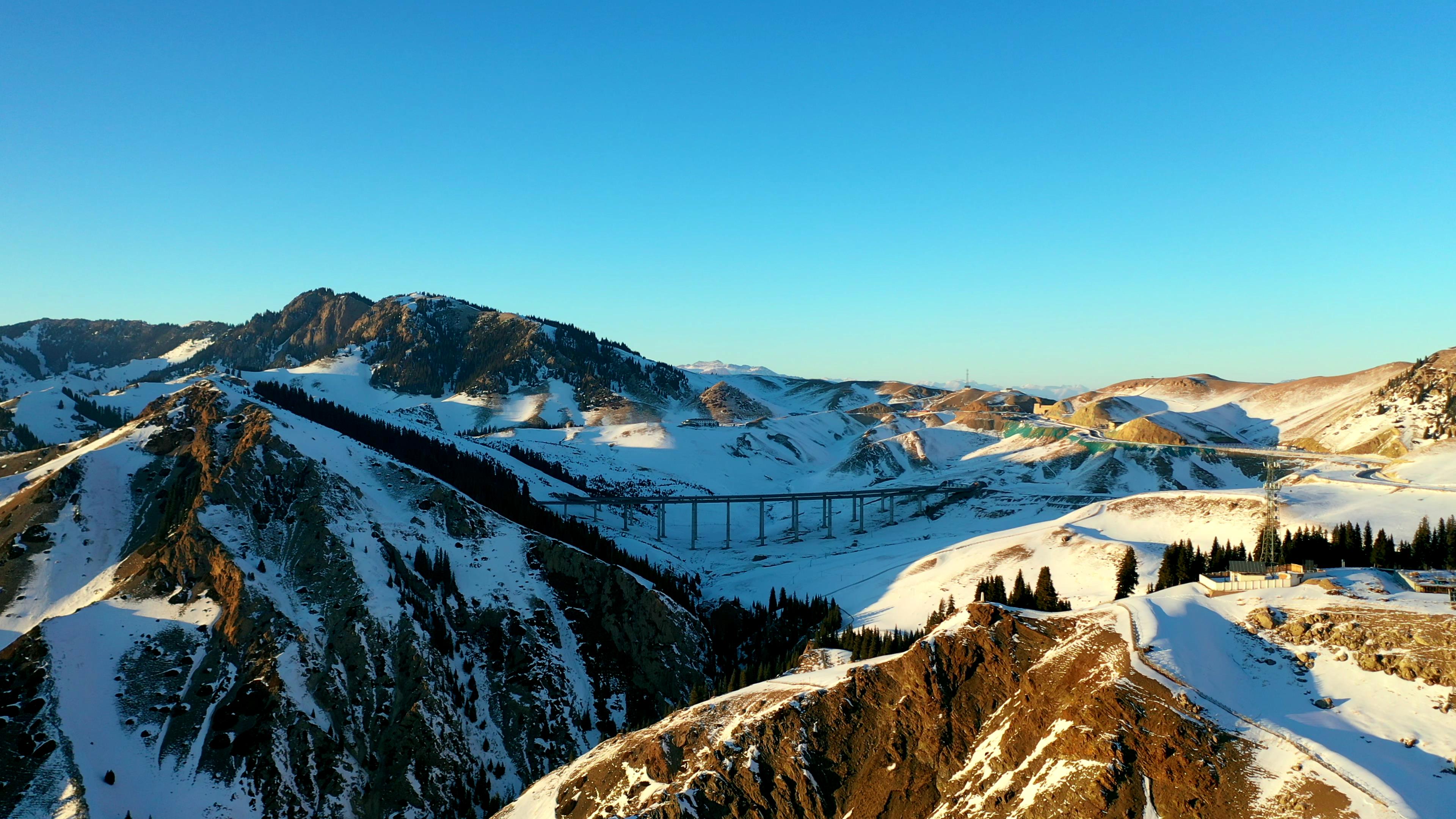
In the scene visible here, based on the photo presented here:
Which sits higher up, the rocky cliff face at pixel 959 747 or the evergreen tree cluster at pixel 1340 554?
the evergreen tree cluster at pixel 1340 554

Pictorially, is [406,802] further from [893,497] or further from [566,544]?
[893,497]

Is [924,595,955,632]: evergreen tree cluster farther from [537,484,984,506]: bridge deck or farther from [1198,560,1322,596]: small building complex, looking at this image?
[537,484,984,506]: bridge deck

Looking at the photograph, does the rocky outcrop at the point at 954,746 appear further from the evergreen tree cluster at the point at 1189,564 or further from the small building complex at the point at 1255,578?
the evergreen tree cluster at the point at 1189,564

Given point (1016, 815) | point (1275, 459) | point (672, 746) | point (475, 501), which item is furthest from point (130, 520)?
point (1275, 459)

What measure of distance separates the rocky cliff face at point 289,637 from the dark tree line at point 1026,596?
116 ft

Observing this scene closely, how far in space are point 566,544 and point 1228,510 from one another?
92.4 m

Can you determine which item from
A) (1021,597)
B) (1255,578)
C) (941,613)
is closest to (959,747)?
(1255,578)

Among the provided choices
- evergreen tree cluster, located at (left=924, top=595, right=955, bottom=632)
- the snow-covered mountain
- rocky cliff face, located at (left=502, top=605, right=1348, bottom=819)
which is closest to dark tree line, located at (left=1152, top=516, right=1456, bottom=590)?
the snow-covered mountain

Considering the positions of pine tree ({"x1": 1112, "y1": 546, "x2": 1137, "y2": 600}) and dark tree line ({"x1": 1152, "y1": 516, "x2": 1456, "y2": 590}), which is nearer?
dark tree line ({"x1": 1152, "y1": 516, "x2": 1456, "y2": 590})

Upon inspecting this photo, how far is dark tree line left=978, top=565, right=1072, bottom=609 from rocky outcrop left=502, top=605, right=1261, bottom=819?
787 inches

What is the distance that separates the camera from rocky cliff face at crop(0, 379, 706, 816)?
254 ft

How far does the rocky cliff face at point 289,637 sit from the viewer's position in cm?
7731

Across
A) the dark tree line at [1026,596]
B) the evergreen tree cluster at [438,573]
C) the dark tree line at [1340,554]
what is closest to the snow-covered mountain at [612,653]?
the evergreen tree cluster at [438,573]

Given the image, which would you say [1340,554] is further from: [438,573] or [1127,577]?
[438,573]
